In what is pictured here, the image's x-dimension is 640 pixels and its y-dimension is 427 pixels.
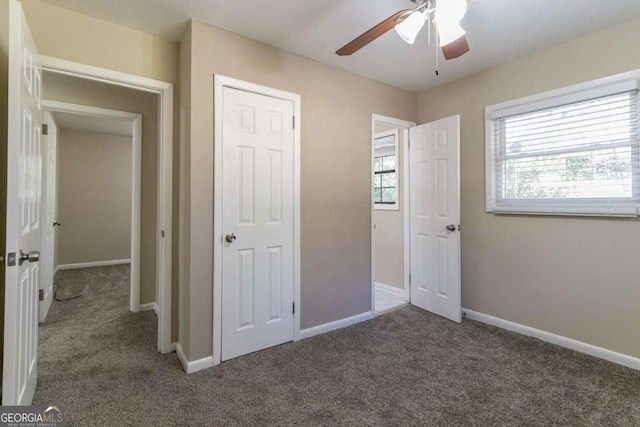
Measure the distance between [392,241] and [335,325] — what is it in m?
1.49

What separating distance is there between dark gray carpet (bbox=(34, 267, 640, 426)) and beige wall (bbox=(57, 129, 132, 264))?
320 centimetres

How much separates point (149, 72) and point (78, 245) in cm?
461

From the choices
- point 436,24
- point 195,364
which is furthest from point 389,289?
point 436,24

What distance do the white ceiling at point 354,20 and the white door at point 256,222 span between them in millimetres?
480

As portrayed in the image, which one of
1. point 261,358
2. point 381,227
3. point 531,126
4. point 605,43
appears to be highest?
point 605,43

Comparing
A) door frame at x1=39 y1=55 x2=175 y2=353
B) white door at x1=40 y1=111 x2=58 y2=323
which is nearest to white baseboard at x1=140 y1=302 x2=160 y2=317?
white door at x1=40 y1=111 x2=58 y2=323

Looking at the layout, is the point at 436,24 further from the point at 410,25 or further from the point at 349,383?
the point at 349,383

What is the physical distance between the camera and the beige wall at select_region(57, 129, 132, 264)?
531 centimetres

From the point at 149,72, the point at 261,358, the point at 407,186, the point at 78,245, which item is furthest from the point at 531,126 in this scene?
the point at 78,245

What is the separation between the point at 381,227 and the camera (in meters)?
4.07

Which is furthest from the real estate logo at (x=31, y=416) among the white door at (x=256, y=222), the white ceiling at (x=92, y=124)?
the white ceiling at (x=92, y=124)

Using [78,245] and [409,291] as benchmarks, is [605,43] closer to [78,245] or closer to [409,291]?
[409,291]

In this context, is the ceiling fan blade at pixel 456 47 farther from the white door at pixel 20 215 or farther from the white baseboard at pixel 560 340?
the white baseboard at pixel 560 340

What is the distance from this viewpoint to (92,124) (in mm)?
4906
